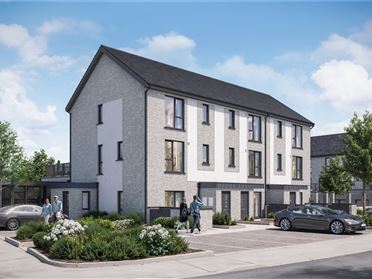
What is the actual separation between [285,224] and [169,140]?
8.55 meters

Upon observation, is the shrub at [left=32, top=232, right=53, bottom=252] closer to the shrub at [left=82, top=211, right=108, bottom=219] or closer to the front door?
the shrub at [left=82, top=211, right=108, bottom=219]

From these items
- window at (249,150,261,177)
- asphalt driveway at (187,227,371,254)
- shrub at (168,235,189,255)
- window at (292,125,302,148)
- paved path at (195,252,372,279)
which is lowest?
asphalt driveway at (187,227,371,254)

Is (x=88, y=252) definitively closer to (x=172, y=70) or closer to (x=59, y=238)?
(x=59, y=238)

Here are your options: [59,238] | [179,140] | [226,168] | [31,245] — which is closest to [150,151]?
[179,140]

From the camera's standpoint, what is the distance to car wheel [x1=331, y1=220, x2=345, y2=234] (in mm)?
22297

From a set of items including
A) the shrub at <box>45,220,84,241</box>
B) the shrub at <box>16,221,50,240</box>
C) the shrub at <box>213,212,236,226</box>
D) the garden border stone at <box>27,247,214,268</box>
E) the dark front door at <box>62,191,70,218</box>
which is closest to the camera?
the garden border stone at <box>27,247,214,268</box>

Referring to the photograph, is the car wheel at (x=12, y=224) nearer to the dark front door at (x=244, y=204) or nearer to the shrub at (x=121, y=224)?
the shrub at (x=121, y=224)

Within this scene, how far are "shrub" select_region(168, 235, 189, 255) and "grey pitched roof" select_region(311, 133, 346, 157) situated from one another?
43.9 meters

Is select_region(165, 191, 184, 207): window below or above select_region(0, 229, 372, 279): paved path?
above

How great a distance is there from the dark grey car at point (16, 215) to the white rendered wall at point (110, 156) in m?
5.08

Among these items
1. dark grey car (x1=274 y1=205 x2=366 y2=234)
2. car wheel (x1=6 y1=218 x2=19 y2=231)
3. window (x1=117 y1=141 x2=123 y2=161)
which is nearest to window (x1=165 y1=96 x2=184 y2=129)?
window (x1=117 y1=141 x2=123 y2=161)

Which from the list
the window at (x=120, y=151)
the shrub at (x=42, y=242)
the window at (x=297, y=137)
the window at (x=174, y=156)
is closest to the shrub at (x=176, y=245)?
the shrub at (x=42, y=242)

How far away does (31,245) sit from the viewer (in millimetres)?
17094

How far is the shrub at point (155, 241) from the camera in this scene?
13.7m
